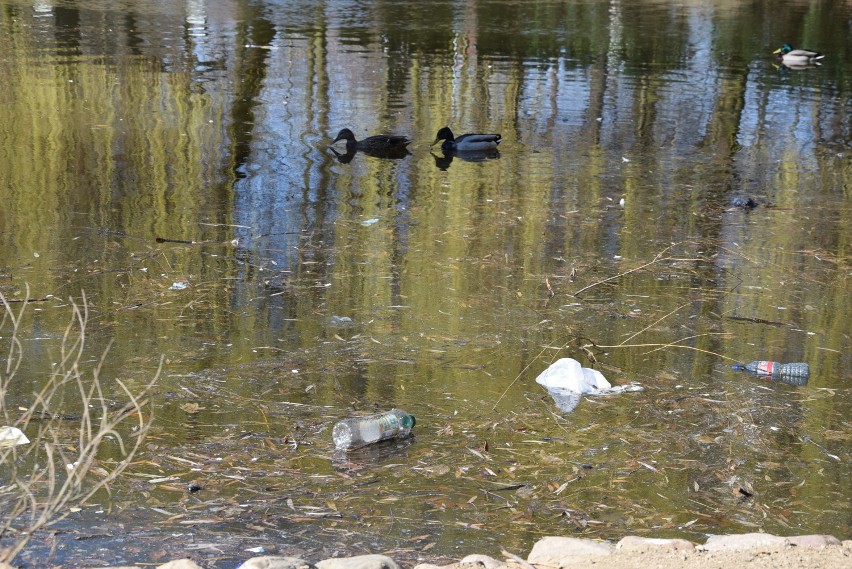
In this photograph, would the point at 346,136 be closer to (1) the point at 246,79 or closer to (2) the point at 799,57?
(1) the point at 246,79

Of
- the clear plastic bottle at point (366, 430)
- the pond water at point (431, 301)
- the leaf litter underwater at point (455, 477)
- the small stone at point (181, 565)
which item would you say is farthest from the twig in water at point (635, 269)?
the small stone at point (181, 565)

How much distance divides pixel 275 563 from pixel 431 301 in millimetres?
3559

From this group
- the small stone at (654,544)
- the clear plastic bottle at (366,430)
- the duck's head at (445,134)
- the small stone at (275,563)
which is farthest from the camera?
the duck's head at (445,134)

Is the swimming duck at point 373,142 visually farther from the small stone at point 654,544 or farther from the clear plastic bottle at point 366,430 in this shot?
the small stone at point 654,544

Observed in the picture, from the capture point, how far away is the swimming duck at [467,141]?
492 inches

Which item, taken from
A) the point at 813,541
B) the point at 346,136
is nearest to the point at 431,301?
the point at 813,541

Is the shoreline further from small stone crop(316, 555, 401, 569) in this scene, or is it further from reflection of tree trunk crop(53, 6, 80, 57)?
reflection of tree trunk crop(53, 6, 80, 57)

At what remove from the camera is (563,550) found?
13.8ft

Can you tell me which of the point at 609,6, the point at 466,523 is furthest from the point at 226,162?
the point at 609,6

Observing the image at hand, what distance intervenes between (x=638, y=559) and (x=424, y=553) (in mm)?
852

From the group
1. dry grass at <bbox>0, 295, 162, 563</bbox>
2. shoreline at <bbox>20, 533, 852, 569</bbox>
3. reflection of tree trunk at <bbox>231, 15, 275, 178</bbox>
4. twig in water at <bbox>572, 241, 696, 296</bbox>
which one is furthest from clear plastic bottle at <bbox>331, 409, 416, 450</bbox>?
reflection of tree trunk at <bbox>231, 15, 275, 178</bbox>

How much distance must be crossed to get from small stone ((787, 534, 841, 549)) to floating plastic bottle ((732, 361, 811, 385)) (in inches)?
78.6

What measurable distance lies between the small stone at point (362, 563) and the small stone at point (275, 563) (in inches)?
3.4

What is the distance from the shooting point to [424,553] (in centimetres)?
432
